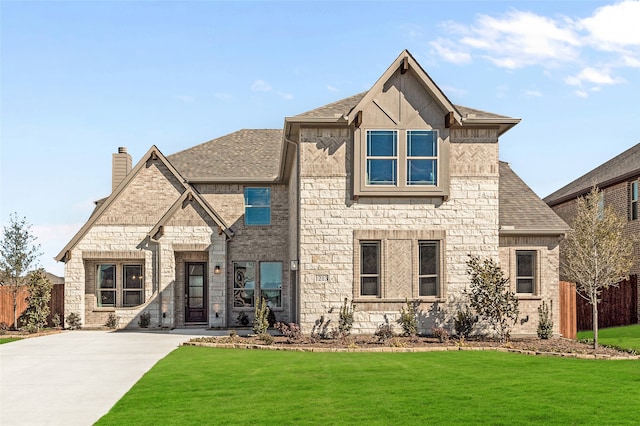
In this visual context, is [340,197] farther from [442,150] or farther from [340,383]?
[340,383]

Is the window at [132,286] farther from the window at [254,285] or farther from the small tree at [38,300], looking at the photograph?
the window at [254,285]

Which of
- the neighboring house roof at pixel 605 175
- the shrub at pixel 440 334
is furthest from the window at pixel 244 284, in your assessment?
→ the neighboring house roof at pixel 605 175

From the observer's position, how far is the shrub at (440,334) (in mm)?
20438

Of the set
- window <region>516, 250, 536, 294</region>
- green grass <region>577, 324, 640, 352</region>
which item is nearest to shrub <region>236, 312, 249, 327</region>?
window <region>516, 250, 536, 294</region>

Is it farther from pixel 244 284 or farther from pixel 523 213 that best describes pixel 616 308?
pixel 244 284

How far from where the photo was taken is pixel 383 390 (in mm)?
12828

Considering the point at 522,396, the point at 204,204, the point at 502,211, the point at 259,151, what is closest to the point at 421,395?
the point at 522,396

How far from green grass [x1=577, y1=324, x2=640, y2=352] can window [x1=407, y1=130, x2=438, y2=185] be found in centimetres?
748

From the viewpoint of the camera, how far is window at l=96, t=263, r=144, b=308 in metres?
27.9

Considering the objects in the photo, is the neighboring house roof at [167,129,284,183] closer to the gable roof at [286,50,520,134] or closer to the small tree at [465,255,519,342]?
the gable roof at [286,50,520,134]

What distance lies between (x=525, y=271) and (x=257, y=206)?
1095cm

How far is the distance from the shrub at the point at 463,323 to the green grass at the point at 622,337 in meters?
4.24

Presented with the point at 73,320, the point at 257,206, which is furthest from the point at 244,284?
the point at 73,320

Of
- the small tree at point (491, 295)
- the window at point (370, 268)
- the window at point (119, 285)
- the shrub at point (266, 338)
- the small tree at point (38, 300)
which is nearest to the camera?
the shrub at point (266, 338)
